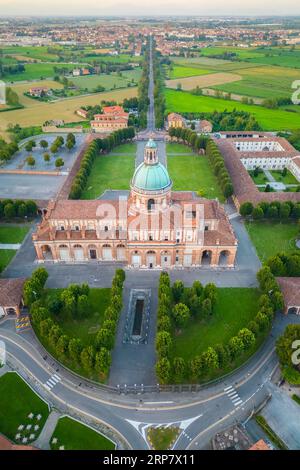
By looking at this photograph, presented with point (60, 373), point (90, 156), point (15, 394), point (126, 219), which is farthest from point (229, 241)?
point (90, 156)

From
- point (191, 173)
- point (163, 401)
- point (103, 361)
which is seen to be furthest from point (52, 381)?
point (191, 173)

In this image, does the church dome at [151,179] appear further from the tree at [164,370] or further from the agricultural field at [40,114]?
the agricultural field at [40,114]

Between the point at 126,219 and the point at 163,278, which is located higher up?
the point at 126,219

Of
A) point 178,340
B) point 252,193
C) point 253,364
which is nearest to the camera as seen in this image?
point 253,364

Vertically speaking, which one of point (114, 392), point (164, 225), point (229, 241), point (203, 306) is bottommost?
point (114, 392)

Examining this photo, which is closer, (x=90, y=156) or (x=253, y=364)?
(x=253, y=364)

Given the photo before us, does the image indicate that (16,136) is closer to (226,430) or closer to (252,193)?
(252,193)

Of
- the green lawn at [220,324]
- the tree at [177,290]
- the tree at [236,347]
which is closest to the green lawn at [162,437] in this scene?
the green lawn at [220,324]

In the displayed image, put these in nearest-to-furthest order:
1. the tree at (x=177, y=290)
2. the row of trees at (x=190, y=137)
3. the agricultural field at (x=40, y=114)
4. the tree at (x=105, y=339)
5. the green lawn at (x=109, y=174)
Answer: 1. the tree at (x=105, y=339)
2. the tree at (x=177, y=290)
3. the green lawn at (x=109, y=174)
4. the row of trees at (x=190, y=137)
5. the agricultural field at (x=40, y=114)
